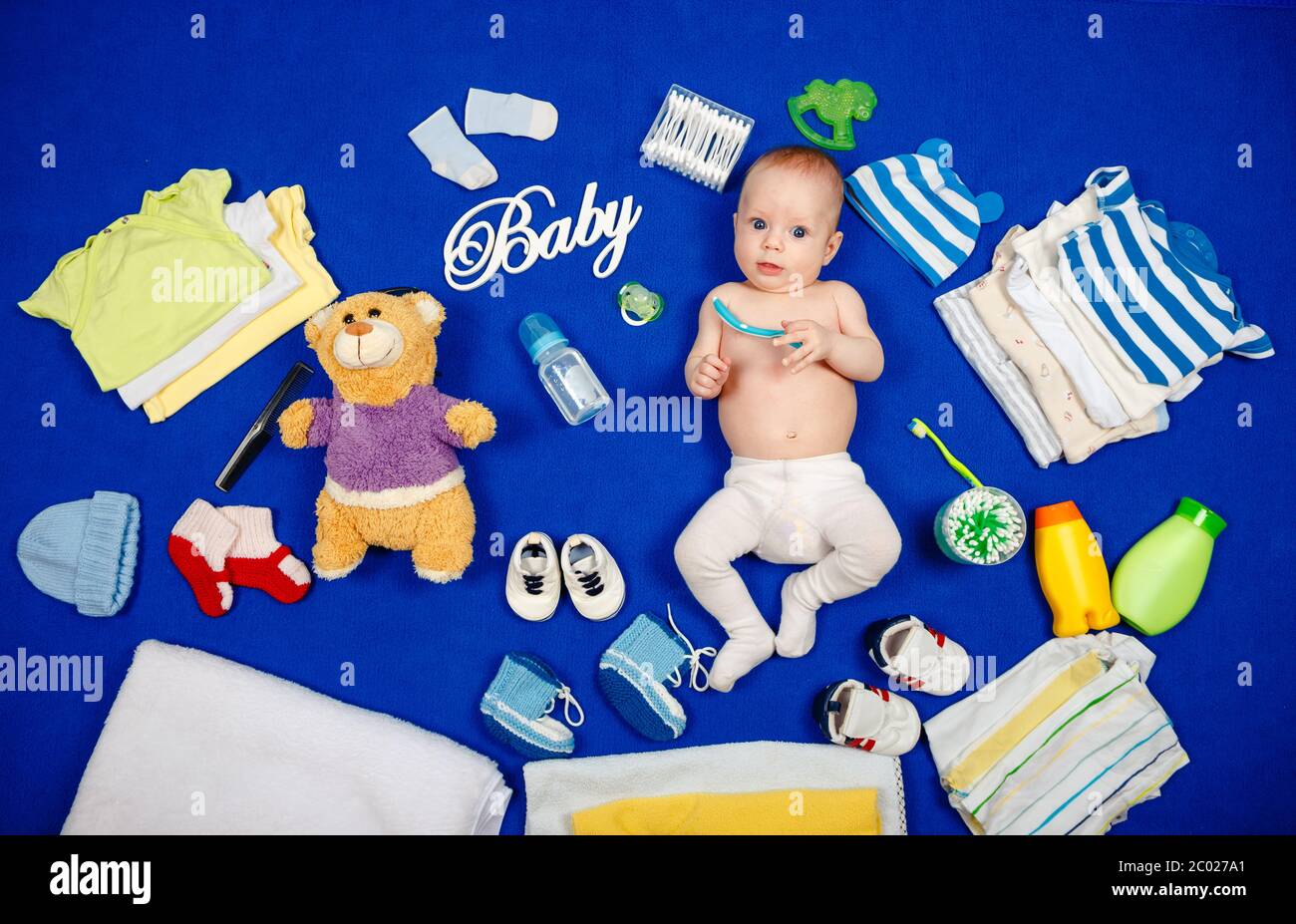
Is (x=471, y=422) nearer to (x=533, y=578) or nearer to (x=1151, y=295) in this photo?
(x=533, y=578)

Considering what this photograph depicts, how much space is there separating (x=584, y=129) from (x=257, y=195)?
63cm

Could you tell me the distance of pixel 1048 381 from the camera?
1846mm

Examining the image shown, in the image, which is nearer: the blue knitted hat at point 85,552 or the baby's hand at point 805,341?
the baby's hand at point 805,341

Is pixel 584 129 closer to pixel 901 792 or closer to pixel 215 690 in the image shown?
pixel 215 690

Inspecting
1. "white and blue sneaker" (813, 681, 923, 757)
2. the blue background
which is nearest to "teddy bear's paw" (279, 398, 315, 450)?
the blue background

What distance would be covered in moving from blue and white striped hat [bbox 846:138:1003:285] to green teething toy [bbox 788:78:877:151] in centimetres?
9

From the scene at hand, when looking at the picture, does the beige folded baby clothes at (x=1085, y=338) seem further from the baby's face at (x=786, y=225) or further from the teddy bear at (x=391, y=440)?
the teddy bear at (x=391, y=440)

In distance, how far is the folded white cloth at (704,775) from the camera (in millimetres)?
1780

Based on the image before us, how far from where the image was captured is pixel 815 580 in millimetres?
1767

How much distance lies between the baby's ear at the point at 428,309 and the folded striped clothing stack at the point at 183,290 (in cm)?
22

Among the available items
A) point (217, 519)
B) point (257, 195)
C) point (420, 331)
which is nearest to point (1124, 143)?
point (420, 331)

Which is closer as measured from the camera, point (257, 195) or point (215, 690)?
point (215, 690)

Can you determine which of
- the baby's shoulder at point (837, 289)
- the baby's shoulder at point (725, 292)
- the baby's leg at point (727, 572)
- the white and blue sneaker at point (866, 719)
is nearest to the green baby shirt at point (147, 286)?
the baby's shoulder at point (725, 292)

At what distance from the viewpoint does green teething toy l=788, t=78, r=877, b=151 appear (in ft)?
6.30
